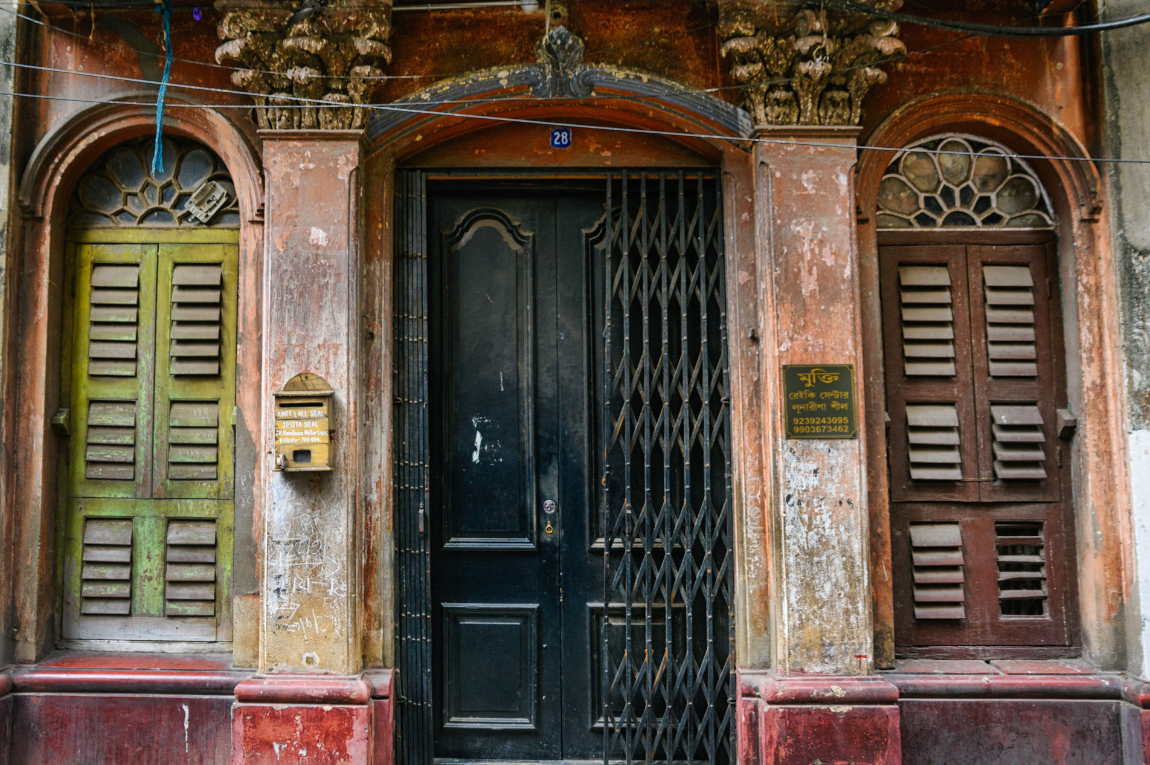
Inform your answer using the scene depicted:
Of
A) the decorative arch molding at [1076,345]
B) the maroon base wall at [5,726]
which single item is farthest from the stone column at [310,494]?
the decorative arch molding at [1076,345]

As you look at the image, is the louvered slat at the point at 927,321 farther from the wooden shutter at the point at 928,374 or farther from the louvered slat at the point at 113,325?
the louvered slat at the point at 113,325

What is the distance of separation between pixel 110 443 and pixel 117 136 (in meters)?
1.89

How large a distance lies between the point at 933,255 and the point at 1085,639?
8.13 feet

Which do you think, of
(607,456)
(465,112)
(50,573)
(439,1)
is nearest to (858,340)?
(607,456)

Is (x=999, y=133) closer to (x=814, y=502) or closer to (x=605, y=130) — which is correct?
(x=605, y=130)

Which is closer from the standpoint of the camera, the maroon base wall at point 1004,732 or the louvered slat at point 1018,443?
the maroon base wall at point 1004,732

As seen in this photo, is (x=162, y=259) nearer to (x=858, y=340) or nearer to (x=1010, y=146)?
(x=858, y=340)

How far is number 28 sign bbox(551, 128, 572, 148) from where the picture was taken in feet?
15.8

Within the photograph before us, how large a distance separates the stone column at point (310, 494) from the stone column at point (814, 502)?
89.1 inches

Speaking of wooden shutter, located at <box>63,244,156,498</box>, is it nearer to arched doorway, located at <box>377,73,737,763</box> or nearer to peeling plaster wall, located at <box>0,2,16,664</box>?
peeling plaster wall, located at <box>0,2,16,664</box>

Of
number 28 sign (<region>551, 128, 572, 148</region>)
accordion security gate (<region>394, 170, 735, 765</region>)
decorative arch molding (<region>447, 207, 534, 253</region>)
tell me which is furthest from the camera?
decorative arch molding (<region>447, 207, 534, 253</region>)

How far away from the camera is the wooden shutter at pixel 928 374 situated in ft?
15.6

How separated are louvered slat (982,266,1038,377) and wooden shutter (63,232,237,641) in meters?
4.67

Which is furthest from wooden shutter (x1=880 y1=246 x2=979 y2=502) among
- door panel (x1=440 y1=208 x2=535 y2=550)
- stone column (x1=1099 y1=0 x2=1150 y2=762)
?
door panel (x1=440 y1=208 x2=535 y2=550)
